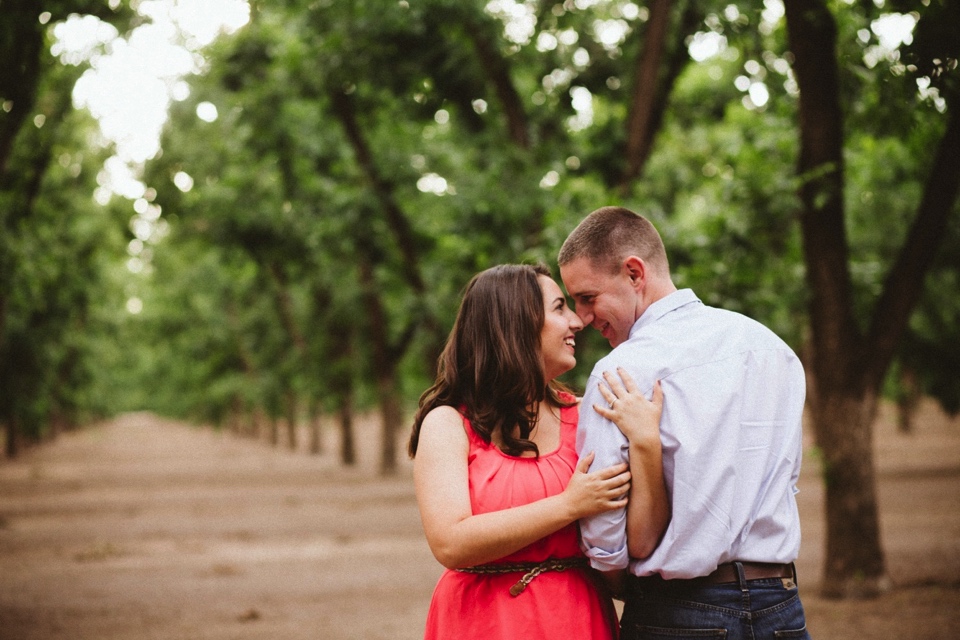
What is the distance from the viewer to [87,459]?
39.8 meters

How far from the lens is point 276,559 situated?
1320 cm

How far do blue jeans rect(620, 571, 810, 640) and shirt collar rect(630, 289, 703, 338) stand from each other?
77 cm

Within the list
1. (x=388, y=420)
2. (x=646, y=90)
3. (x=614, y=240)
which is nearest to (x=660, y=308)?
(x=614, y=240)

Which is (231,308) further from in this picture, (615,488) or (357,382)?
(615,488)

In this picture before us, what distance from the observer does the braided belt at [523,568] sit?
2.97 m

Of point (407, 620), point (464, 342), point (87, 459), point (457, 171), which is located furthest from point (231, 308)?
point (464, 342)

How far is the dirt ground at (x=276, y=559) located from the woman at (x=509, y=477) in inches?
226

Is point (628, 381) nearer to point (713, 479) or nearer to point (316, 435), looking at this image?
point (713, 479)

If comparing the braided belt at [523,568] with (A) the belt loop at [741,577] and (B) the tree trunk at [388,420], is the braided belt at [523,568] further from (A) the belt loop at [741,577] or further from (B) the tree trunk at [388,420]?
(B) the tree trunk at [388,420]

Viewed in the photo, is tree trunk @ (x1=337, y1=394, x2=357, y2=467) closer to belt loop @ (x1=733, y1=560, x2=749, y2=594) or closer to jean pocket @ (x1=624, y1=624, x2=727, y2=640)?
jean pocket @ (x1=624, y1=624, x2=727, y2=640)

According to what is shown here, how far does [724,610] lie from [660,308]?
909 mm

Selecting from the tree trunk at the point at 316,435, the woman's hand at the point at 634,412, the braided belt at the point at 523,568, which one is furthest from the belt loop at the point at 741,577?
the tree trunk at the point at 316,435

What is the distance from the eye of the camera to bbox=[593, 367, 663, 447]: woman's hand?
2.69 metres

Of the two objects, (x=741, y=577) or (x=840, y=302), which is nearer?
(x=741, y=577)
